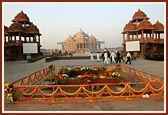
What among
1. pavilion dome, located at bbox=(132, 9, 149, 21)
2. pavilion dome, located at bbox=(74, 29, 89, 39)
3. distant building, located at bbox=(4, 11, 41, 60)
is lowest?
distant building, located at bbox=(4, 11, 41, 60)

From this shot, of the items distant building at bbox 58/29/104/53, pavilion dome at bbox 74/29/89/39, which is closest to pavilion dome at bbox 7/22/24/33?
distant building at bbox 58/29/104/53

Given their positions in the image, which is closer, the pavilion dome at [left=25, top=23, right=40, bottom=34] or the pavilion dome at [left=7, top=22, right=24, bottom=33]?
the pavilion dome at [left=7, top=22, right=24, bottom=33]

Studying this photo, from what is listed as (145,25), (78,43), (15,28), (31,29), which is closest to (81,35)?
(78,43)

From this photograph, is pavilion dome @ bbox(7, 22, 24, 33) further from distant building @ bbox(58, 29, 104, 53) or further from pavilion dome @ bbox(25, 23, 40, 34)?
distant building @ bbox(58, 29, 104, 53)

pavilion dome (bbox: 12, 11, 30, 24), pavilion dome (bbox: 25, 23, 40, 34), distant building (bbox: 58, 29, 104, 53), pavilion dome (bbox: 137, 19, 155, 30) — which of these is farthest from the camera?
distant building (bbox: 58, 29, 104, 53)

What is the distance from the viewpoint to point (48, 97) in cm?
668

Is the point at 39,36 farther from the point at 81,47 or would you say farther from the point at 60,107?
the point at 81,47

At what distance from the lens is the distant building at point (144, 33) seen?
1141 inches

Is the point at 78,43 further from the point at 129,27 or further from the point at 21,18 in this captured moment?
the point at 129,27

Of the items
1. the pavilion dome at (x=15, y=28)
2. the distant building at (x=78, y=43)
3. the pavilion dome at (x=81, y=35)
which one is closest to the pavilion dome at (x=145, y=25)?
the pavilion dome at (x=15, y=28)

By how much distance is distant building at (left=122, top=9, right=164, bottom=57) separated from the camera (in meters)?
29.0

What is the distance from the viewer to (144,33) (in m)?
30.8

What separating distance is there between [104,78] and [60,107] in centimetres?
343

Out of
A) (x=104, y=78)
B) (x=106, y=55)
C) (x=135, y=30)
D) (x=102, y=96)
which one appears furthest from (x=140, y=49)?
(x=102, y=96)
